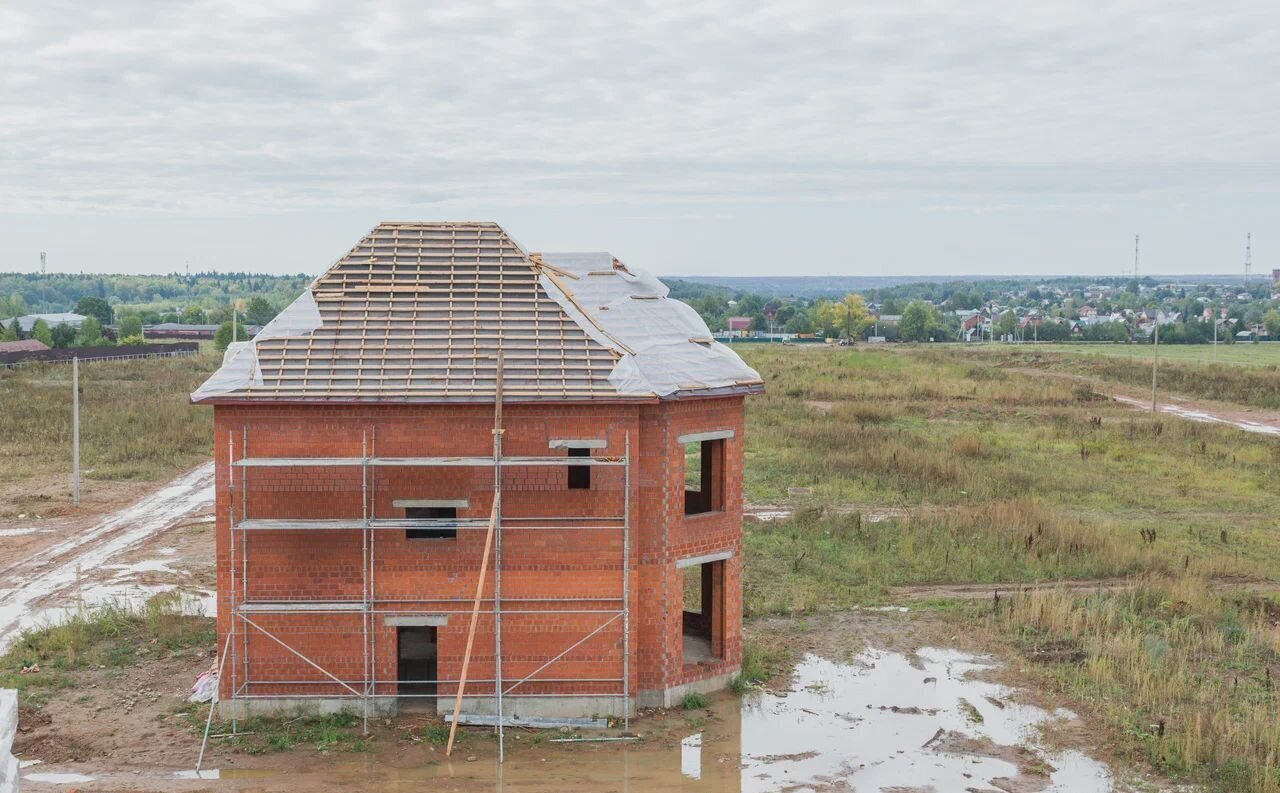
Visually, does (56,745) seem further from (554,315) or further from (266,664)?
(554,315)

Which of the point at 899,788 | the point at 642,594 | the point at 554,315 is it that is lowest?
the point at 899,788

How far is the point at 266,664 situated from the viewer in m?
15.9

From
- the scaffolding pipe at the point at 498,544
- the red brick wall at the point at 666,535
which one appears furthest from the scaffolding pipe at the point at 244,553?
the red brick wall at the point at 666,535

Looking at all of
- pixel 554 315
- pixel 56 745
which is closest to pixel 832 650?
pixel 554 315

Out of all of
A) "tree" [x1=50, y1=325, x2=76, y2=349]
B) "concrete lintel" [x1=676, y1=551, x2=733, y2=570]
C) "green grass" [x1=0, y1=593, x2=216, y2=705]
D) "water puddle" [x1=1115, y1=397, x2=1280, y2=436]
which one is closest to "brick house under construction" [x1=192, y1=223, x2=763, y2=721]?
"concrete lintel" [x1=676, y1=551, x2=733, y2=570]

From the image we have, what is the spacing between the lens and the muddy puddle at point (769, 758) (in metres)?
14.2

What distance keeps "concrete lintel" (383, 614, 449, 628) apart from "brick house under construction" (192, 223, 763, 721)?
1.0 inches

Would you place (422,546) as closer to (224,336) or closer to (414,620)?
(414,620)

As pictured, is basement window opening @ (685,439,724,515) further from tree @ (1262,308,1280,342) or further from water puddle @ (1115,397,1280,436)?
tree @ (1262,308,1280,342)

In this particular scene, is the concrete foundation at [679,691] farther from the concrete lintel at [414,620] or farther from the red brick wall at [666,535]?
the concrete lintel at [414,620]

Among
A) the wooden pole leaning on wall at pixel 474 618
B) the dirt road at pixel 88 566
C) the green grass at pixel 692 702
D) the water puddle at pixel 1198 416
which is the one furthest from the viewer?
the water puddle at pixel 1198 416

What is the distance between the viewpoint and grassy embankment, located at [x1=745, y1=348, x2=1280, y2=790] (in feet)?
55.0

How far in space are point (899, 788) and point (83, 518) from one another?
22.4 m

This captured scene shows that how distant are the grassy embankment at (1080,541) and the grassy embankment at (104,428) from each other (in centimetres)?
1805
